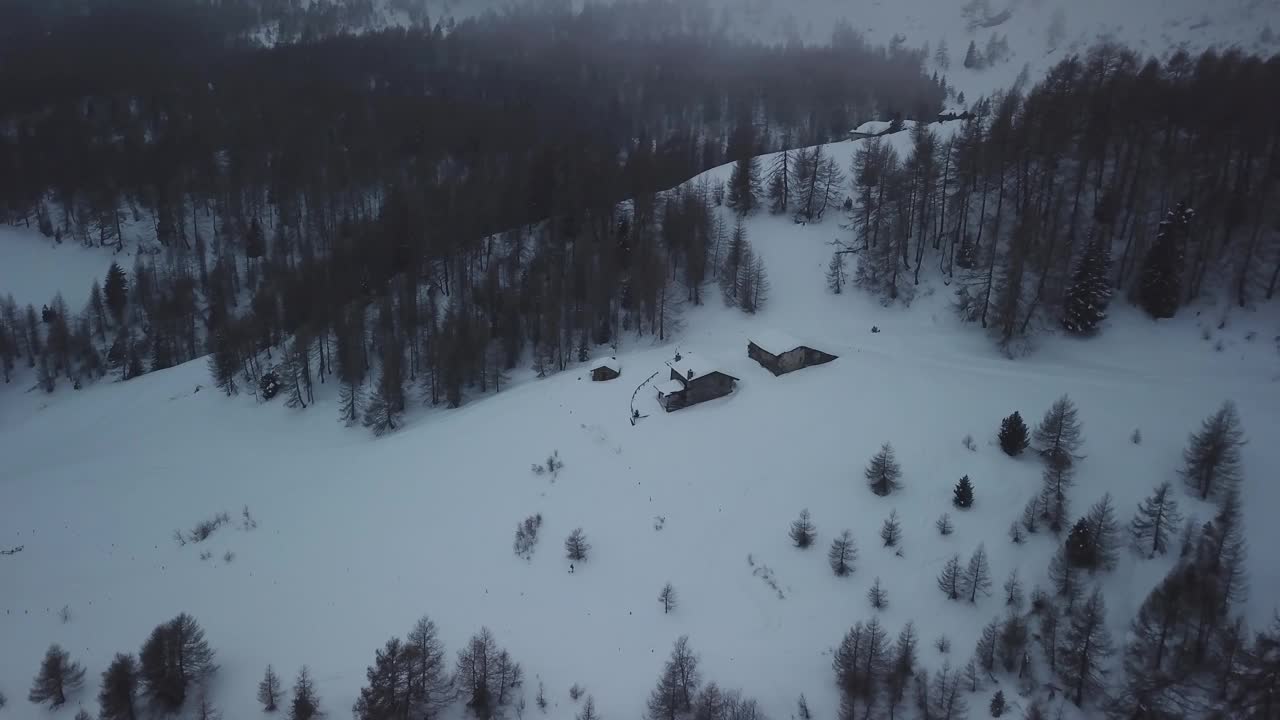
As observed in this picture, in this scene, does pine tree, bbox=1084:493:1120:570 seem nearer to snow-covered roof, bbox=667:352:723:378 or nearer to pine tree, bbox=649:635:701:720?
pine tree, bbox=649:635:701:720

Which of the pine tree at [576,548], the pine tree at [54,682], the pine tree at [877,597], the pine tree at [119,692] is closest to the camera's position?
the pine tree at [119,692]

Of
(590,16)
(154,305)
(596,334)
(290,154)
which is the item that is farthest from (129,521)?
(590,16)

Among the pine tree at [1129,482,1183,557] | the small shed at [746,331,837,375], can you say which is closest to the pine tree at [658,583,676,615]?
the small shed at [746,331,837,375]

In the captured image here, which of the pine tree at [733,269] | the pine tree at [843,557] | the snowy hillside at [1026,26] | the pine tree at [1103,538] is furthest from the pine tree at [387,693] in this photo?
the snowy hillside at [1026,26]

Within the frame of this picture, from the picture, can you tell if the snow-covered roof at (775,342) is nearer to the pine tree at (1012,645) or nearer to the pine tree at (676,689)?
the pine tree at (1012,645)

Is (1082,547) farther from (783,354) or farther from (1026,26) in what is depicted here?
(1026,26)

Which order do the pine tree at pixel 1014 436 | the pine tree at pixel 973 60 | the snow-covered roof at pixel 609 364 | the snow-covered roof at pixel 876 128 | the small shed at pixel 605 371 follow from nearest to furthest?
the pine tree at pixel 1014 436 → the small shed at pixel 605 371 → the snow-covered roof at pixel 609 364 → the snow-covered roof at pixel 876 128 → the pine tree at pixel 973 60
